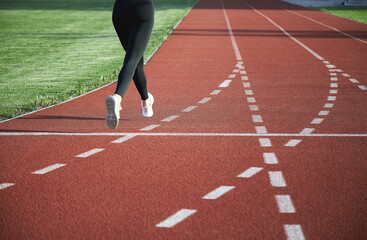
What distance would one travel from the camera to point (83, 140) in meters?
6.36

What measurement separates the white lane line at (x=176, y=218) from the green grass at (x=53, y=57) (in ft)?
14.2

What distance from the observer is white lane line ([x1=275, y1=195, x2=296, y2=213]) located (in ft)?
13.7

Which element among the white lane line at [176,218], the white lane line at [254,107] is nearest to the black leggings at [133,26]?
the white lane line at [176,218]

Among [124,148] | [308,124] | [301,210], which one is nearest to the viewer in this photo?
[301,210]

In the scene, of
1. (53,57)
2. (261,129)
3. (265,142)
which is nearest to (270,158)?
(265,142)

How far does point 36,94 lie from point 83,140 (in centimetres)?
356

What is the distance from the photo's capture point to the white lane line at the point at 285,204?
4.19m

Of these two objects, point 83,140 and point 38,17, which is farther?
point 38,17

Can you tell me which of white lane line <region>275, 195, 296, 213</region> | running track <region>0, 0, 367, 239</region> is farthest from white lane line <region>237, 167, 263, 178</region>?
white lane line <region>275, 195, 296, 213</region>

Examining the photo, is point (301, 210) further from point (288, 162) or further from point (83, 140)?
point (83, 140)

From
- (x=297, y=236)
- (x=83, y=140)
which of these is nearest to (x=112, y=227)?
(x=297, y=236)

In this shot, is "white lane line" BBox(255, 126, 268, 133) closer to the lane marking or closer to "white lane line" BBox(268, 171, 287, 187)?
"white lane line" BBox(268, 171, 287, 187)

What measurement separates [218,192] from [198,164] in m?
0.82

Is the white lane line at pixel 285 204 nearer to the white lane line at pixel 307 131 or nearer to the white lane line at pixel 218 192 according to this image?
the white lane line at pixel 218 192
